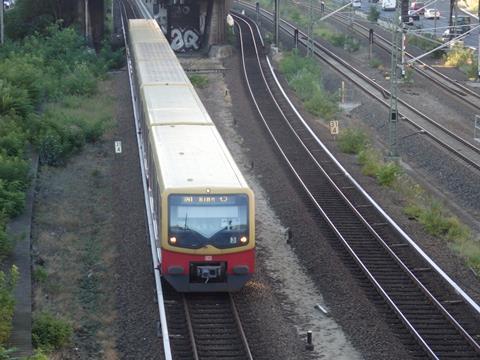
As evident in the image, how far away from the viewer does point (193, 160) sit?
17.4 metres

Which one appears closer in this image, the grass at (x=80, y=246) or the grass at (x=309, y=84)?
the grass at (x=80, y=246)

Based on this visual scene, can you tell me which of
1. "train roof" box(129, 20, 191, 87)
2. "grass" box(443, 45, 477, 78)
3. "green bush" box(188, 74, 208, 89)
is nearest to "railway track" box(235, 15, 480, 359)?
"train roof" box(129, 20, 191, 87)

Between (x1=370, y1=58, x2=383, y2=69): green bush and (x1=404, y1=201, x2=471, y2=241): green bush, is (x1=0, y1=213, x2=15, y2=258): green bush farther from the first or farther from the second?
(x1=370, y1=58, x2=383, y2=69): green bush

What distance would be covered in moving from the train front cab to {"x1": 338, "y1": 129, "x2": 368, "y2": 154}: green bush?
14096mm

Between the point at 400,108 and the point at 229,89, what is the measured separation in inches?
296

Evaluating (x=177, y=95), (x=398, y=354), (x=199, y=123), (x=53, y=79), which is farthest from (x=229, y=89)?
(x=398, y=354)

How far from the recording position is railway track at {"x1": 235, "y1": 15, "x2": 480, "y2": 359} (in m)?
15.2

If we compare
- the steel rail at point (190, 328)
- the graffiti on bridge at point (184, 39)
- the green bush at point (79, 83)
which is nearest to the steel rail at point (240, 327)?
the steel rail at point (190, 328)

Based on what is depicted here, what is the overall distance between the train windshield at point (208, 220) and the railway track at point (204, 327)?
106cm

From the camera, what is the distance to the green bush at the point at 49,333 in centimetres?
1423

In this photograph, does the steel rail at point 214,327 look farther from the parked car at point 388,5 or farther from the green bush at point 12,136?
the parked car at point 388,5

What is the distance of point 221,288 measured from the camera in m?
16.3

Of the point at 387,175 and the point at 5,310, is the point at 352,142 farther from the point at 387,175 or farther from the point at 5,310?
the point at 5,310

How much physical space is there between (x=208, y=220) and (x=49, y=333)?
3.26 meters
